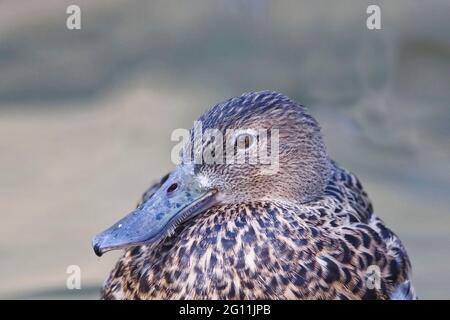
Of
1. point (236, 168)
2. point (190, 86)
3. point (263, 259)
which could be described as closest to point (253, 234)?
point (263, 259)

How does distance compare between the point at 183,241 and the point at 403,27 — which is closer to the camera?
the point at 183,241

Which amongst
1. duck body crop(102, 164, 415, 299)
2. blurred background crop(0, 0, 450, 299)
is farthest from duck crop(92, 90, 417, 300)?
blurred background crop(0, 0, 450, 299)

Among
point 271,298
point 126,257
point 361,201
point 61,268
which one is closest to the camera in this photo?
point 271,298

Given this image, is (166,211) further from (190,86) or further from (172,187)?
(190,86)

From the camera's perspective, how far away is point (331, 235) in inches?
155

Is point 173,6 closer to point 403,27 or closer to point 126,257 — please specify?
point 403,27

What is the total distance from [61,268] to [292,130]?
5.19ft

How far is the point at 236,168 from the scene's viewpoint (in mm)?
3924

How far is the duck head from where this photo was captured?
3.86m

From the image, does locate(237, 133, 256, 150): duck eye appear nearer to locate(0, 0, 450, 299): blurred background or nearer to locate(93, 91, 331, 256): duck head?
locate(93, 91, 331, 256): duck head

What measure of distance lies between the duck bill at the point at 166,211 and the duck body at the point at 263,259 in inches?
2.8

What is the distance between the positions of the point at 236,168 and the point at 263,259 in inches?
12.9

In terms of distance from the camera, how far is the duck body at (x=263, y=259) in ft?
12.5
